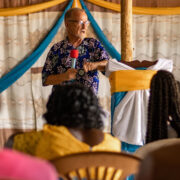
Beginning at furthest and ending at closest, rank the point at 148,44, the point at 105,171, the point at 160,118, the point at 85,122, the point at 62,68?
the point at 148,44
the point at 62,68
the point at 160,118
the point at 85,122
the point at 105,171

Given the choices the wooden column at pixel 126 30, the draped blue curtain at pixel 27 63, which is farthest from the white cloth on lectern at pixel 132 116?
the draped blue curtain at pixel 27 63

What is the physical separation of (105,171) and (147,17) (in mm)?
4012

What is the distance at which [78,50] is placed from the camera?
2852 millimetres

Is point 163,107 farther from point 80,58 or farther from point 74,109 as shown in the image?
point 80,58

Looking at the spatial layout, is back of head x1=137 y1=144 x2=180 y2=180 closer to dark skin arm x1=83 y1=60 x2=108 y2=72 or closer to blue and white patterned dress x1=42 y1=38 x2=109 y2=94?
dark skin arm x1=83 y1=60 x2=108 y2=72

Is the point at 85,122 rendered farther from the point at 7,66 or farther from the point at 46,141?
the point at 7,66

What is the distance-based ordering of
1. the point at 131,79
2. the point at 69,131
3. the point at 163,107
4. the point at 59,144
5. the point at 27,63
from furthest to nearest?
1. the point at 27,63
2. the point at 131,79
3. the point at 163,107
4. the point at 69,131
5. the point at 59,144

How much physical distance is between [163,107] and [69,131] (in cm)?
71

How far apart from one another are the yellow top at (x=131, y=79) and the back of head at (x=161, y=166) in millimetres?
1840

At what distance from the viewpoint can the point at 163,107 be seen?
1.95m

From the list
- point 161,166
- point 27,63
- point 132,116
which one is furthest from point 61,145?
point 27,63

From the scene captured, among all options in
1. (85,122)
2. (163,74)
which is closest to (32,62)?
(163,74)

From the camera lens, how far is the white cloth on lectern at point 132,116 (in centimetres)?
251

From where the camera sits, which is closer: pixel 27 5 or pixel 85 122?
pixel 85 122
